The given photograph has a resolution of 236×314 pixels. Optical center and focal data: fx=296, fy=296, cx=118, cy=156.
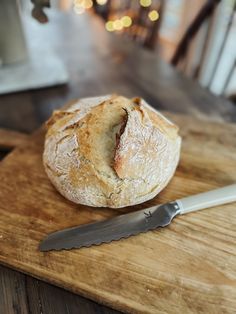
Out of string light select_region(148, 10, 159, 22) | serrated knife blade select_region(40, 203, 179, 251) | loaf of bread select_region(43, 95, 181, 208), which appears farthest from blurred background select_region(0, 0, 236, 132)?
serrated knife blade select_region(40, 203, 179, 251)

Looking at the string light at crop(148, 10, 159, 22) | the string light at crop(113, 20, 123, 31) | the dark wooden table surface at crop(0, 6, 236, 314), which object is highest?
the string light at crop(148, 10, 159, 22)

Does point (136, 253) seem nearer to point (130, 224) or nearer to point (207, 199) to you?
point (130, 224)

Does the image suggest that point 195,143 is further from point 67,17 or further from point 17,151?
point 67,17

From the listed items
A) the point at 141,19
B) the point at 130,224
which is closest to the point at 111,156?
the point at 130,224

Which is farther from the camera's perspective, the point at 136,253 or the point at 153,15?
the point at 153,15

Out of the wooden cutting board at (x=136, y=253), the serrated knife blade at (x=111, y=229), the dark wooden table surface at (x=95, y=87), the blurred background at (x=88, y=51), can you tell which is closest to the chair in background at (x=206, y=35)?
the blurred background at (x=88, y=51)

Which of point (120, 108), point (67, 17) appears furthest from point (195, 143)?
point (67, 17)

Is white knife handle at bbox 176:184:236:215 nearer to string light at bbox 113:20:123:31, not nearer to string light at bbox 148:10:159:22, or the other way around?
string light at bbox 148:10:159:22
